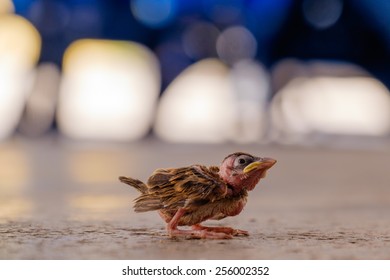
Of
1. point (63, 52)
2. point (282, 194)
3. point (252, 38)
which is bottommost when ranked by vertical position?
point (282, 194)

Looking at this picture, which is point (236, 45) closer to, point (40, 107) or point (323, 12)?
point (323, 12)

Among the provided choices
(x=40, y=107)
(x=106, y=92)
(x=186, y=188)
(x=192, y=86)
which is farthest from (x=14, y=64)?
(x=186, y=188)

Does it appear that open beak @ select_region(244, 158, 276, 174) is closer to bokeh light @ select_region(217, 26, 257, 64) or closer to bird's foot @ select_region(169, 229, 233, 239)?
bird's foot @ select_region(169, 229, 233, 239)

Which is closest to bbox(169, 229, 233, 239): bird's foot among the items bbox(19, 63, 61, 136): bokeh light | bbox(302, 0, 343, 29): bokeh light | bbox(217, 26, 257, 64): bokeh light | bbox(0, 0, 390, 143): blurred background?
bbox(0, 0, 390, 143): blurred background

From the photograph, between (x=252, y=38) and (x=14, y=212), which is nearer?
(x=14, y=212)

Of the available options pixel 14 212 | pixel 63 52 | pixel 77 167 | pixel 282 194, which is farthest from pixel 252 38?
pixel 14 212

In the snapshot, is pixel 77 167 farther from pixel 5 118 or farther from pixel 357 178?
pixel 5 118

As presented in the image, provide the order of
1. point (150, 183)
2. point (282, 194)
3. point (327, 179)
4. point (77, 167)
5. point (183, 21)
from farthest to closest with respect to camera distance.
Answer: point (183, 21) < point (77, 167) < point (327, 179) < point (282, 194) < point (150, 183)
